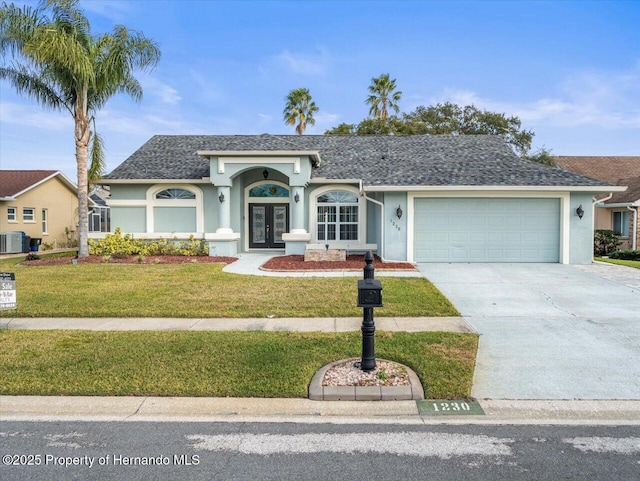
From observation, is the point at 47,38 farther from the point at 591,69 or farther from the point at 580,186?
the point at 591,69

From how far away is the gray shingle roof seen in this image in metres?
15.8

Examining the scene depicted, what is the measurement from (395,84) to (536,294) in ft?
98.9

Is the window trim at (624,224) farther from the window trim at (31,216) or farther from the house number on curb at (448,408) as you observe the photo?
the window trim at (31,216)

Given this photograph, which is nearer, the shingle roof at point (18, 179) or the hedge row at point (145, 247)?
the hedge row at point (145, 247)

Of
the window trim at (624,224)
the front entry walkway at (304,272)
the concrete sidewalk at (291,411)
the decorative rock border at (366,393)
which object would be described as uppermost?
the window trim at (624,224)

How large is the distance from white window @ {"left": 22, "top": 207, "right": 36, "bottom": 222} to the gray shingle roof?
29.6 ft

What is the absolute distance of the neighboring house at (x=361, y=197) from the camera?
49.8ft

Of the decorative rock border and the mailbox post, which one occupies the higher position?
the mailbox post

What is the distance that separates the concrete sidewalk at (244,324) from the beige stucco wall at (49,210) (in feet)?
64.3

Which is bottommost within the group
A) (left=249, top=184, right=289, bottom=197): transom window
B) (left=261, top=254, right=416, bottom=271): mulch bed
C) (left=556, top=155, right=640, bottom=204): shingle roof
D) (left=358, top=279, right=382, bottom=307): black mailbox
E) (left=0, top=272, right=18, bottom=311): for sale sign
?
(left=261, top=254, right=416, bottom=271): mulch bed

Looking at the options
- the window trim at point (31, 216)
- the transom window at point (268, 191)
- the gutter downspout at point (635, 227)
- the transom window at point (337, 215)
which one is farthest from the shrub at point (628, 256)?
the window trim at point (31, 216)

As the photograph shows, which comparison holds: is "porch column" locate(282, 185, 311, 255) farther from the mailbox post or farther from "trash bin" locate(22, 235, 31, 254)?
"trash bin" locate(22, 235, 31, 254)

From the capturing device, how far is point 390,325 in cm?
756

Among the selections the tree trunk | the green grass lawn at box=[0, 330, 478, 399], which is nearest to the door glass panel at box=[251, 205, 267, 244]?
the tree trunk
